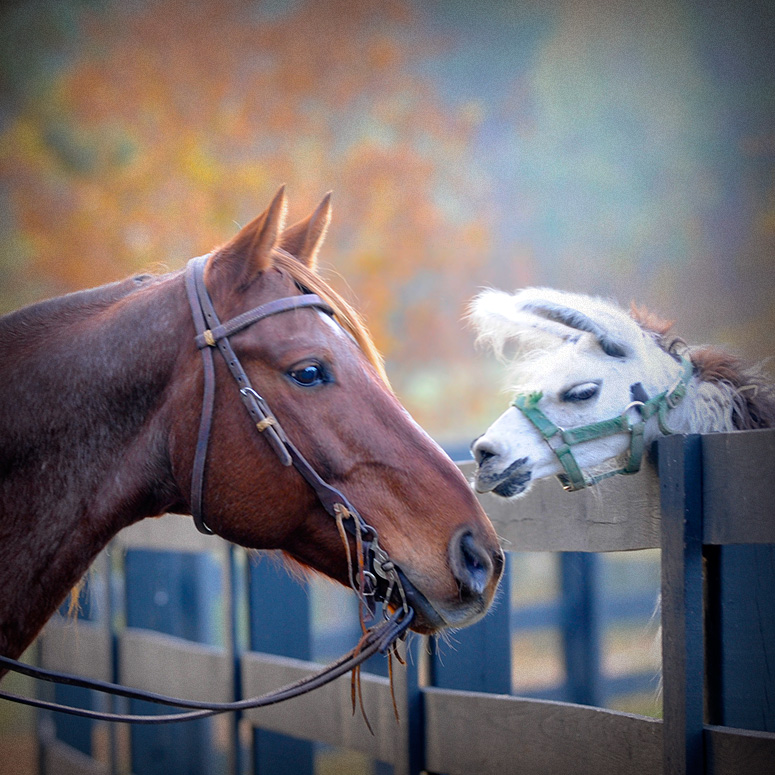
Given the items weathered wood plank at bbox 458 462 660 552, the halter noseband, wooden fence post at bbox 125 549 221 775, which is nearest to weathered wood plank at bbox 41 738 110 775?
wooden fence post at bbox 125 549 221 775

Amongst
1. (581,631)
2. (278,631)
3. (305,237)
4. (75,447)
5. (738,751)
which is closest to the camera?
(738,751)

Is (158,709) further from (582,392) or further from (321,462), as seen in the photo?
(582,392)

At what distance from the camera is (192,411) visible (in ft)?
5.52

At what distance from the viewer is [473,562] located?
160 centimetres

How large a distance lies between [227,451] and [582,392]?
108cm

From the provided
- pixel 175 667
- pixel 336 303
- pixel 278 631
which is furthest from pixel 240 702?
pixel 175 667

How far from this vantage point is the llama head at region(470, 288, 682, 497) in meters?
2.06

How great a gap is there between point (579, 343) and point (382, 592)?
1045mm

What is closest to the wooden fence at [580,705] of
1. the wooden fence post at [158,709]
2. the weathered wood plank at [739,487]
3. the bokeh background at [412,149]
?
the weathered wood plank at [739,487]

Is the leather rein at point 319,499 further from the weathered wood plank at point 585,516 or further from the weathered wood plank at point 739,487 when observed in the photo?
the weathered wood plank at point 739,487

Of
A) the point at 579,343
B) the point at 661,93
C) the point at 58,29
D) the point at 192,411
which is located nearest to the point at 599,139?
the point at 661,93

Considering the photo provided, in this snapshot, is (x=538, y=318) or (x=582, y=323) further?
(x=538, y=318)

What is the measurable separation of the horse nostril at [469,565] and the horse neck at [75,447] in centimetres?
73

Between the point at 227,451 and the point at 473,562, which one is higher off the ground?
the point at 227,451
